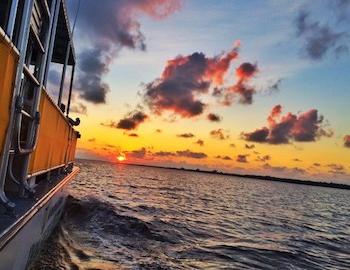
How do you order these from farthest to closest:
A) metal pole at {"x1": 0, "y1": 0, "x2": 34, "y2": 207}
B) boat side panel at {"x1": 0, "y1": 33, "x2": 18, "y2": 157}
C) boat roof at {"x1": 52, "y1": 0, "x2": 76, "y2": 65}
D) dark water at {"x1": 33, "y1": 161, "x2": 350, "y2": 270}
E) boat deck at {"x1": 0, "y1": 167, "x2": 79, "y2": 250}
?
dark water at {"x1": 33, "y1": 161, "x2": 350, "y2": 270}, boat roof at {"x1": 52, "y1": 0, "x2": 76, "y2": 65}, metal pole at {"x1": 0, "y1": 0, "x2": 34, "y2": 207}, boat deck at {"x1": 0, "y1": 167, "x2": 79, "y2": 250}, boat side panel at {"x1": 0, "y1": 33, "x2": 18, "y2": 157}

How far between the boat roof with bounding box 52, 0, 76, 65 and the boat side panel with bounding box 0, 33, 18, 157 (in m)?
2.77

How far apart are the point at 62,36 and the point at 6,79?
533cm

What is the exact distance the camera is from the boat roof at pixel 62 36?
6.44 metres

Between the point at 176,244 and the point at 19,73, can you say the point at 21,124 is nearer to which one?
the point at 19,73

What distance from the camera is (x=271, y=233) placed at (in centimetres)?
1778

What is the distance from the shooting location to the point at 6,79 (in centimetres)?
331

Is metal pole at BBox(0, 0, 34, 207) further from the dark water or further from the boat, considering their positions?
the dark water

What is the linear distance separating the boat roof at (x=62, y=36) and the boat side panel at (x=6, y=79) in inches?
109

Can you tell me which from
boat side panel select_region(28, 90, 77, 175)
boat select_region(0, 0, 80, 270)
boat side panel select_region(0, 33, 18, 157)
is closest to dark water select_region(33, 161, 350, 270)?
boat side panel select_region(28, 90, 77, 175)

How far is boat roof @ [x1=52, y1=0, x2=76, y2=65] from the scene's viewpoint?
254 inches

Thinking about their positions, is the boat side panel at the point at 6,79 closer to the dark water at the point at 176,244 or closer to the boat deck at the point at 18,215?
the boat deck at the point at 18,215

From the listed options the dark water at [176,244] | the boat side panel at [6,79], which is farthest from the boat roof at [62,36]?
the dark water at [176,244]

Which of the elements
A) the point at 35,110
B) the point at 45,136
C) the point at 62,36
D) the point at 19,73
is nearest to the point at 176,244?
the point at 62,36

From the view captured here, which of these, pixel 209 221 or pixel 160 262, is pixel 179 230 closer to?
pixel 209 221
